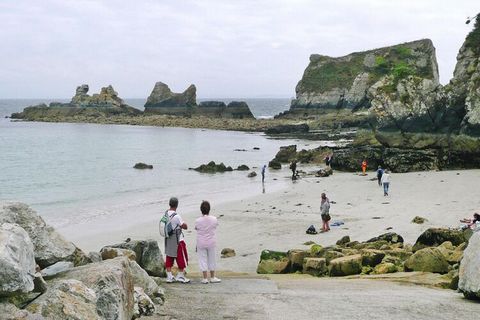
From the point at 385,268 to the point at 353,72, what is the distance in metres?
133

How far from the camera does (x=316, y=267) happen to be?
12.7 metres

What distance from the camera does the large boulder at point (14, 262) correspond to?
5.48m

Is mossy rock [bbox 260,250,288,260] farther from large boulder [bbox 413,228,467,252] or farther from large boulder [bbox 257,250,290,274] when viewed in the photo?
large boulder [bbox 413,228,467,252]

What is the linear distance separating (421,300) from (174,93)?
139789 mm

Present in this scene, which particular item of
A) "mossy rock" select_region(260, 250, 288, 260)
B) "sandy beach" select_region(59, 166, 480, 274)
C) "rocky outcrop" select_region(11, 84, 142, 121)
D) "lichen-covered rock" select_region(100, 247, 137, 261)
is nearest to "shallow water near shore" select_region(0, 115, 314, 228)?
"sandy beach" select_region(59, 166, 480, 274)

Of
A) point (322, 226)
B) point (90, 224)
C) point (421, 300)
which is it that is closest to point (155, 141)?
point (90, 224)

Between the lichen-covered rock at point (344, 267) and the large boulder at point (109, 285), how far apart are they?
6.07 metres

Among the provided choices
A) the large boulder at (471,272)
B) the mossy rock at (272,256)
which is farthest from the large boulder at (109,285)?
the mossy rock at (272,256)

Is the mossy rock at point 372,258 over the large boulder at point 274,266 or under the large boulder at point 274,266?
over

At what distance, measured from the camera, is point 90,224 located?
26250mm

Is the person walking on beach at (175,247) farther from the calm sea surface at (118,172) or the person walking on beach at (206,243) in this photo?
the calm sea surface at (118,172)

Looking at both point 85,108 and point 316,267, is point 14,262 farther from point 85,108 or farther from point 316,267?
point 85,108

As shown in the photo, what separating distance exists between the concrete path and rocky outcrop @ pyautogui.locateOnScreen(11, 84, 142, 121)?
131714mm

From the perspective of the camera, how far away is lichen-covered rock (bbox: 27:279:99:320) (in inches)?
232
